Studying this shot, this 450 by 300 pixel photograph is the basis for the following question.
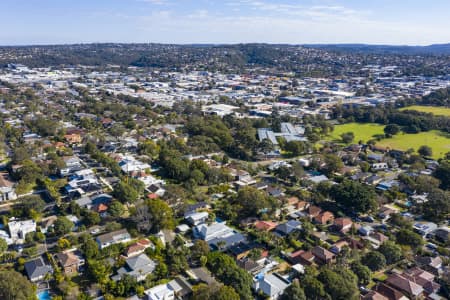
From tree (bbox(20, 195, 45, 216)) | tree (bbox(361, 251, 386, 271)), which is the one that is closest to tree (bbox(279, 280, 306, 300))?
tree (bbox(361, 251, 386, 271))

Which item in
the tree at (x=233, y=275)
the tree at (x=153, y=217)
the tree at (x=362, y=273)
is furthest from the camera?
the tree at (x=153, y=217)

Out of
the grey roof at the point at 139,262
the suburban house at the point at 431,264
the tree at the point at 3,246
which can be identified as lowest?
the suburban house at the point at 431,264

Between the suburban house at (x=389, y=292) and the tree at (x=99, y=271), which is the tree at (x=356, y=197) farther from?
the tree at (x=99, y=271)

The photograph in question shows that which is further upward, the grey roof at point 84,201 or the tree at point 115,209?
the tree at point 115,209

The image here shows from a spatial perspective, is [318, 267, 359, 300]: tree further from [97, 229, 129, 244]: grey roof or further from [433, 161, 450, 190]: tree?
[433, 161, 450, 190]: tree

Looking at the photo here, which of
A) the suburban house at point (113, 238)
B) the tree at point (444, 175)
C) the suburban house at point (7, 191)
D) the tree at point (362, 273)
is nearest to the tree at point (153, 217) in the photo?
the suburban house at point (113, 238)

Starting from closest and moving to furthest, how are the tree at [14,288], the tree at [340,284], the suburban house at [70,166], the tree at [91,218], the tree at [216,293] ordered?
1. the tree at [216,293]
2. the tree at [14,288]
3. the tree at [340,284]
4. the tree at [91,218]
5. the suburban house at [70,166]

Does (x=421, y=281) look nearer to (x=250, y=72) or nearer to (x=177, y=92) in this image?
A: (x=177, y=92)
